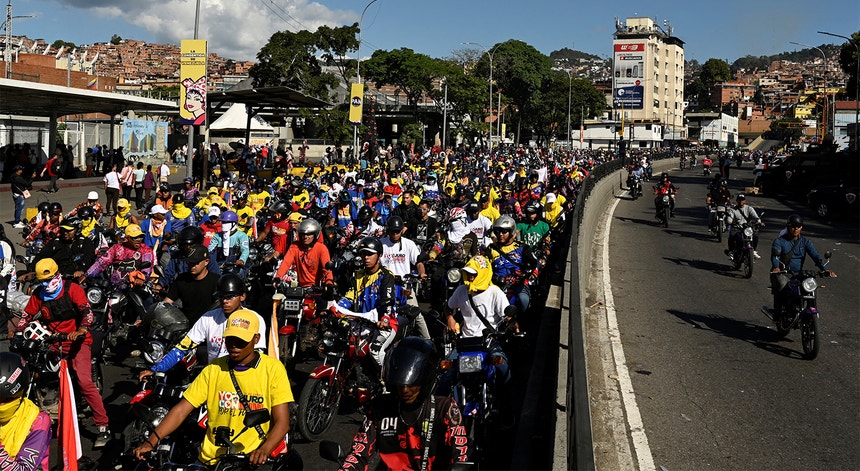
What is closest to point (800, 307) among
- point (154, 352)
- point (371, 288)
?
point (371, 288)

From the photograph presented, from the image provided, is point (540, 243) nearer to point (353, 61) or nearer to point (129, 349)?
point (129, 349)

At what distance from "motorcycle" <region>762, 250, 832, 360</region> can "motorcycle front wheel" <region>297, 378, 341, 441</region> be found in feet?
20.8

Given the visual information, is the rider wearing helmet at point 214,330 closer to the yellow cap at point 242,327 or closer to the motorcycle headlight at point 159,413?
the motorcycle headlight at point 159,413

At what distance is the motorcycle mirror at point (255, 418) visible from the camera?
176 inches

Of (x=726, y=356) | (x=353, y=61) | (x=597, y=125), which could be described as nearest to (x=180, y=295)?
(x=726, y=356)

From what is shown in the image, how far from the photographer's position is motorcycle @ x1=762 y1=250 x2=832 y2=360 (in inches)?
419

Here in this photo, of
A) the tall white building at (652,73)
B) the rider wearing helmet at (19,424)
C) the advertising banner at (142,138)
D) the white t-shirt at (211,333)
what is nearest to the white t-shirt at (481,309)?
the white t-shirt at (211,333)

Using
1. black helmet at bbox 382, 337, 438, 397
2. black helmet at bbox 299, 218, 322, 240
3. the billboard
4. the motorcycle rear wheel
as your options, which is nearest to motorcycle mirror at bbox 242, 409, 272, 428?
black helmet at bbox 382, 337, 438, 397

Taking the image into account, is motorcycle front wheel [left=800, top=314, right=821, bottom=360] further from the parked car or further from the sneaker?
the parked car

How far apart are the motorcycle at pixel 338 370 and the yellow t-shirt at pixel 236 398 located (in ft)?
8.51

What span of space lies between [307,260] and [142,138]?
32508 millimetres

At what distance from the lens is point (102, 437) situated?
7523mm

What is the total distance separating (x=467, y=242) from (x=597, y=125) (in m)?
120

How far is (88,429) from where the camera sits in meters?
7.95
